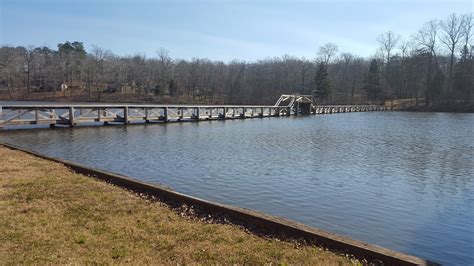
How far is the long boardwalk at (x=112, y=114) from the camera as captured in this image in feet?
88.7

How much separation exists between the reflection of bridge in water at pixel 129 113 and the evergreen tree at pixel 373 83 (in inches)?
1089

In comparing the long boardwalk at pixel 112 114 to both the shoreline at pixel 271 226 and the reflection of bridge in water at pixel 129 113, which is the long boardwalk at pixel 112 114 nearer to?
the reflection of bridge in water at pixel 129 113

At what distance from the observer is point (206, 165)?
1446 cm

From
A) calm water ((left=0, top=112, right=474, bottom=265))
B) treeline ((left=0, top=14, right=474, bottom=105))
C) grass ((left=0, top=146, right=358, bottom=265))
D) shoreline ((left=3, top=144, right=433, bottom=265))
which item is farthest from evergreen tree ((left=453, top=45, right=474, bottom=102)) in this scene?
grass ((left=0, top=146, right=358, bottom=265))

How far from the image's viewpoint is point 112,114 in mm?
32625

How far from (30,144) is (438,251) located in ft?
60.9

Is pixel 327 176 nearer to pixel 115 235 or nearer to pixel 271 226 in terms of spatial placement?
pixel 271 226

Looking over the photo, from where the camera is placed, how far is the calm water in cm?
810

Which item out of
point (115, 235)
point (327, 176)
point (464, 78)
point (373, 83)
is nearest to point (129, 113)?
point (327, 176)

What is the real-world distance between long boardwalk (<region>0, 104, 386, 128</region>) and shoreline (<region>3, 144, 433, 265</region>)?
69.1 ft

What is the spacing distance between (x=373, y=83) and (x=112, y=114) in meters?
75.2

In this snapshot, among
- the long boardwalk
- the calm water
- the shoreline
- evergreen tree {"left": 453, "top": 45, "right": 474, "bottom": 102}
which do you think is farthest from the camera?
evergreen tree {"left": 453, "top": 45, "right": 474, "bottom": 102}

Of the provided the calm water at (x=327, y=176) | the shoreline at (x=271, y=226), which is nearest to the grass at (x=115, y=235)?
the shoreline at (x=271, y=226)

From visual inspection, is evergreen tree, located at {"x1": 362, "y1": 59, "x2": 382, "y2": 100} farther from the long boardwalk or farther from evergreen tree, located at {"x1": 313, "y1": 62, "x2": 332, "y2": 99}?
the long boardwalk
